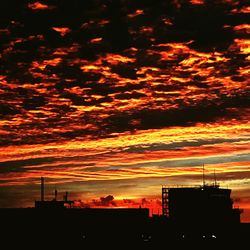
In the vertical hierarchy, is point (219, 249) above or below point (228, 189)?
below

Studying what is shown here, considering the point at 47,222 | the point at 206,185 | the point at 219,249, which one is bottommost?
the point at 219,249

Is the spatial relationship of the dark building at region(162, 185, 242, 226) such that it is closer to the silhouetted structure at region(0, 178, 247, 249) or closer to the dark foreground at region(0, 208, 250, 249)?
the silhouetted structure at region(0, 178, 247, 249)

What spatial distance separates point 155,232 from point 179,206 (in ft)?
55.9

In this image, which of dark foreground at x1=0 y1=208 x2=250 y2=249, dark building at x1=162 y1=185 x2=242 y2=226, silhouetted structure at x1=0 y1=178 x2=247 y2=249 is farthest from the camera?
dark building at x1=162 y1=185 x2=242 y2=226

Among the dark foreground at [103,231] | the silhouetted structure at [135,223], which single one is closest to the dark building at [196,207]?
the silhouetted structure at [135,223]

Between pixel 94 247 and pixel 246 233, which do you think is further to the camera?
pixel 246 233

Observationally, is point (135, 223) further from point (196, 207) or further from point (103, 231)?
point (196, 207)

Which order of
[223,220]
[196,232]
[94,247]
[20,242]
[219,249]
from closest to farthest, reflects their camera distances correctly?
[20,242]
[94,247]
[219,249]
[196,232]
[223,220]

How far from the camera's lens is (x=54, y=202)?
8350cm

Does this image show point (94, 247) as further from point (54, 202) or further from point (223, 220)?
point (223, 220)

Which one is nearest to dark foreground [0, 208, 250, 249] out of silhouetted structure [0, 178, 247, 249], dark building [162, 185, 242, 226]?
silhouetted structure [0, 178, 247, 249]

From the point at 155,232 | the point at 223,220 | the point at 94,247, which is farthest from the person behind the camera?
the point at 223,220

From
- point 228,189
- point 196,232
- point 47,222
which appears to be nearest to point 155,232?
point 196,232

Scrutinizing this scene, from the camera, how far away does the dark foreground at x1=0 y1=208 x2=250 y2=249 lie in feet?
222
